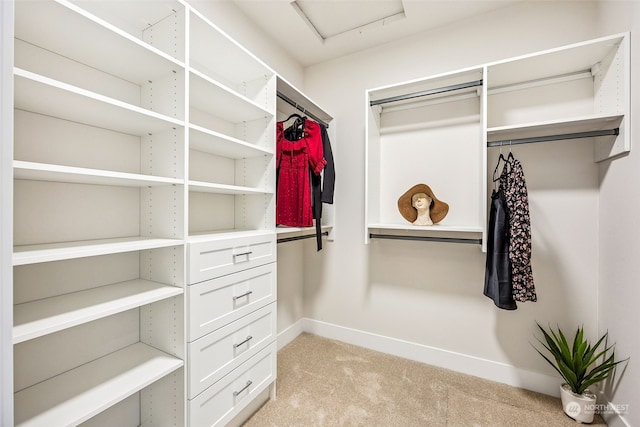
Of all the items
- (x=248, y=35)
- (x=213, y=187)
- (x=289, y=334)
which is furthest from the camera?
(x=289, y=334)

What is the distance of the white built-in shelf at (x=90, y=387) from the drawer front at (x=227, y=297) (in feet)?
0.63

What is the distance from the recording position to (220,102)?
162cm

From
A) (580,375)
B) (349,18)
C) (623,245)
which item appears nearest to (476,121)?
(623,245)

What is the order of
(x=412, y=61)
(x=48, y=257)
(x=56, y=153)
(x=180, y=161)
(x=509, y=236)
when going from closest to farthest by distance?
(x=48, y=257)
(x=56, y=153)
(x=180, y=161)
(x=509, y=236)
(x=412, y=61)

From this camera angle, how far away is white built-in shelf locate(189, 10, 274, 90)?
1400 millimetres

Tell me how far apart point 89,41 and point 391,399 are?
8.05 feet

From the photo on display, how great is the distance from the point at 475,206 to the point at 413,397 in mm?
1427

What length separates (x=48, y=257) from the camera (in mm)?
→ 863

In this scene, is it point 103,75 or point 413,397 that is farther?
point 413,397

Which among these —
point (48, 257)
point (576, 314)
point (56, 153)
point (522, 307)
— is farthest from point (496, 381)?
point (56, 153)

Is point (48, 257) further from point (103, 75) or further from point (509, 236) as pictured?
point (509, 236)

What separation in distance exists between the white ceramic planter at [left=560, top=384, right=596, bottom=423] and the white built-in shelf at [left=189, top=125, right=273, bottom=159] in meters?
2.35

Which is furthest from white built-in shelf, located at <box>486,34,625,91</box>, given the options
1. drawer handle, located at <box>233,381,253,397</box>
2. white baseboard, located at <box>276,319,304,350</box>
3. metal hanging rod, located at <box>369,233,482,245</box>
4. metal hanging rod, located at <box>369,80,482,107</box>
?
white baseboard, located at <box>276,319,304,350</box>

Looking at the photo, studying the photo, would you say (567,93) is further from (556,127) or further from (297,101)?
(297,101)
